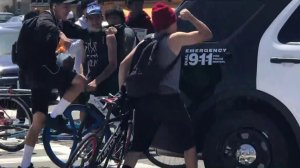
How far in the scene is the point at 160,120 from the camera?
21.6ft

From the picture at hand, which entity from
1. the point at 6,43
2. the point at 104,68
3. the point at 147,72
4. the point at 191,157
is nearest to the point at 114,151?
the point at 191,157

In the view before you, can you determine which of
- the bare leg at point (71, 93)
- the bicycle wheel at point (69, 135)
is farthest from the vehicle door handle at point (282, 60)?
the bare leg at point (71, 93)

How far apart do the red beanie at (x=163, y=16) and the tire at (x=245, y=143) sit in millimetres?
1081

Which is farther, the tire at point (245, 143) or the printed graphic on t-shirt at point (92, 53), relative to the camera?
the printed graphic on t-shirt at point (92, 53)

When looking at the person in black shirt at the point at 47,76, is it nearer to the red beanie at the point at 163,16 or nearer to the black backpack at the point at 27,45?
the black backpack at the point at 27,45

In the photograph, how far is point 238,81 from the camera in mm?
6750

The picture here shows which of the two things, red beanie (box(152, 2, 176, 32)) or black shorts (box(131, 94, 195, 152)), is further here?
black shorts (box(131, 94, 195, 152))

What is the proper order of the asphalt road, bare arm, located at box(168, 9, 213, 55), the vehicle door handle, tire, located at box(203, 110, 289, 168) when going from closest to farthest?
bare arm, located at box(168, 9, 213, 55) < the vehicle door handle < tire, located at box(203, 110, 289, 168) < the asphalt road

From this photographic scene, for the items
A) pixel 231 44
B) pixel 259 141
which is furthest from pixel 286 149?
pixel 231 44

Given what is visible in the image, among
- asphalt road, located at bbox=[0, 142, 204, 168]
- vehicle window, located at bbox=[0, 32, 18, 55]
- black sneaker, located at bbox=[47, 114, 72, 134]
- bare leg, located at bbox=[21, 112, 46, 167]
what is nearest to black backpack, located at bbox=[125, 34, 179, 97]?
bare leg, located at bbox=[21, 112, 46, 167]

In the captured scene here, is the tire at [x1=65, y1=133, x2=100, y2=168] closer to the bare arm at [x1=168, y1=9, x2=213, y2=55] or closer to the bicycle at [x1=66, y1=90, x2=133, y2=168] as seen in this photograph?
the bicycle at [x1=66, y1=90, x2=133, y2=168]

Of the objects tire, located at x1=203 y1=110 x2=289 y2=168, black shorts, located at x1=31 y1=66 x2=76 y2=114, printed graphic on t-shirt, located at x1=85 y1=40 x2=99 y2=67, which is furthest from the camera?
printed graphic on t-shirt, located at x1=85 y1=40 x2=99 y2=67

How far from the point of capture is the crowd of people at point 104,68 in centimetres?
646

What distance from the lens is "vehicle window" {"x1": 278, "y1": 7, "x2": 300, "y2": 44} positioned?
670cm
